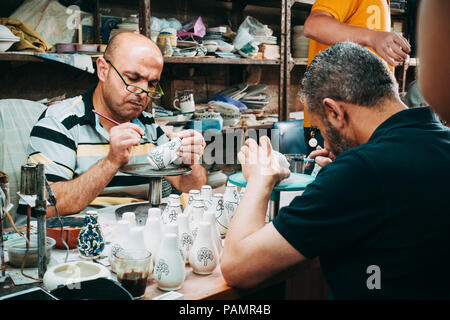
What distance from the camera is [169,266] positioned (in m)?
1.05

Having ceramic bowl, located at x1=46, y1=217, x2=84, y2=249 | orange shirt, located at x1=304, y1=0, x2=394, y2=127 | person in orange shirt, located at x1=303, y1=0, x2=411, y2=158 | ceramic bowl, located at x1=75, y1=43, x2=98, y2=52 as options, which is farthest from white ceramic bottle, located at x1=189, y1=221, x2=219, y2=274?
ceramic bowl, located at x1=75, y1=43, x2=98, y2=52

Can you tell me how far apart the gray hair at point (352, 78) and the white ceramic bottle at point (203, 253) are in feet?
1.60

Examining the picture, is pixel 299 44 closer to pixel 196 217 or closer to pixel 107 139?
pixel 107 139

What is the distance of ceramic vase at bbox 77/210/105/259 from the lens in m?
1.20

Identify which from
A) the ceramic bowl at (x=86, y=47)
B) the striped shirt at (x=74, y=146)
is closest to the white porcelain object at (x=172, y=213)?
the striped shirt at (x=74, y=146)

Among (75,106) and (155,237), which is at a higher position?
(75,106)

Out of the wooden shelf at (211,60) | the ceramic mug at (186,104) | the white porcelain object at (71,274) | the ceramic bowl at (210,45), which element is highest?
the ceramic bowl at (210,45)

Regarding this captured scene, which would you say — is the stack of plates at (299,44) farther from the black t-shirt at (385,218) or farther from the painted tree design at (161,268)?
the painted tree design at (161,268)

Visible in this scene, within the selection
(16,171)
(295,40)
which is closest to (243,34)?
(295,40)

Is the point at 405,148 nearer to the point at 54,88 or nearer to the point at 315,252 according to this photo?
the point at 315,252

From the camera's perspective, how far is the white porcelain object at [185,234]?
1203mm

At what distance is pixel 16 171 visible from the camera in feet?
6.87
